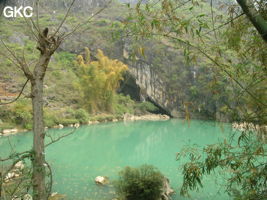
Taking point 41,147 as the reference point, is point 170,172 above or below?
below

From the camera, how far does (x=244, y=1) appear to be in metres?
0.93

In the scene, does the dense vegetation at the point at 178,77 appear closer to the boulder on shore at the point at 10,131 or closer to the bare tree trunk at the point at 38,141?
the bare tree trunk at the point at 38,141

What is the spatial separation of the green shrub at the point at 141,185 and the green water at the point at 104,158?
1.88 feet

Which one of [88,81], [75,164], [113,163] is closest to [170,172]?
[113,163]

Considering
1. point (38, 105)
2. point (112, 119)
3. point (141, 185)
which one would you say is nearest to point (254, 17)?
point (38, 105)

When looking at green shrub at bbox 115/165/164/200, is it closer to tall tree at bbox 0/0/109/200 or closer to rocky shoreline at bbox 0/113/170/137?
tall tree at bbox 0/0/109/200

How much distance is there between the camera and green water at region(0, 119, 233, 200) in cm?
431

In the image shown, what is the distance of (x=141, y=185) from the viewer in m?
3.44

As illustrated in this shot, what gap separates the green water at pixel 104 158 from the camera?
4.31 meters

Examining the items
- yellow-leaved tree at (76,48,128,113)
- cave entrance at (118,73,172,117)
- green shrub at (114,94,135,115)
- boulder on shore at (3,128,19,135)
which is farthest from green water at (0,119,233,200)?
cave entrance at (118,73,172,117)

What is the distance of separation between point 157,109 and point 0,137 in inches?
576

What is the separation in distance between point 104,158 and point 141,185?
3.74 metres

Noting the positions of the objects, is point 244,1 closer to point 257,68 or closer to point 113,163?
point 257,68

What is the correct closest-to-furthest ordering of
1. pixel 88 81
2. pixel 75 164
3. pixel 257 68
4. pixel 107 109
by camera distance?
1. pixel 257 68
2. pixel 75 164
3. pixel 88 81
4. pixel 107 109
